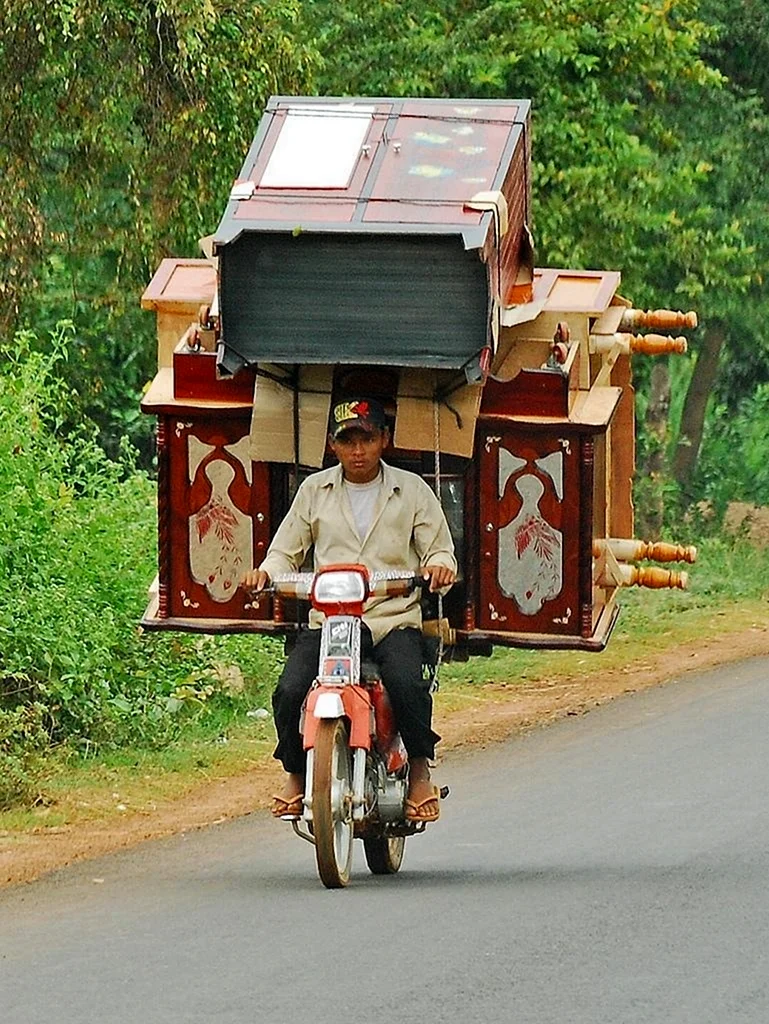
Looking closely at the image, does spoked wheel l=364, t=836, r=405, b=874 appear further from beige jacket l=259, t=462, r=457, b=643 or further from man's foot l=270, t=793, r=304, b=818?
beige jacket l=259, t=462, r=457, b=643

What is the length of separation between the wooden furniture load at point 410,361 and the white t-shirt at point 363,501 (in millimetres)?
295

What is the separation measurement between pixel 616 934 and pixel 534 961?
0.46 metres

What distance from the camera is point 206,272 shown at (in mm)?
8820

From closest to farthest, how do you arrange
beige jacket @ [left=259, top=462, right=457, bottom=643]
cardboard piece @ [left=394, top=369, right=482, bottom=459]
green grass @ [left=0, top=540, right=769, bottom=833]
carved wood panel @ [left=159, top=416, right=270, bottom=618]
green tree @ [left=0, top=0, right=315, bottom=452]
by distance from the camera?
beige jacket @ [left=259, top=462, right=457, bottom=643]
cardboard piece @ [left=394, top=369, right=482, bottom=459]
carved wood panel @ [left=159, top=416, right=270, bottom=618]
green grass @ [left=0, top=540, right=769, bottom=833]
green tree @ [left=0, top=0, right=315, bottom=452]

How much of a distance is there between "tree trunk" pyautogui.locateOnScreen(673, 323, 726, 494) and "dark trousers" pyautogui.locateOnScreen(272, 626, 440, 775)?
15149mm

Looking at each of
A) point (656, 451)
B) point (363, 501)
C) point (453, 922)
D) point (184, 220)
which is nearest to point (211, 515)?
point (363, 501)

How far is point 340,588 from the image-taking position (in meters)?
7.46

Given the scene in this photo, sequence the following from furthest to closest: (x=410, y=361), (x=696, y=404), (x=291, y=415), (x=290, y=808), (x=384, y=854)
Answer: (x=696, y=404)
(x=291, y=415)
(x=384, y=854)
(x=410, y=361)
(x=290, y=808)

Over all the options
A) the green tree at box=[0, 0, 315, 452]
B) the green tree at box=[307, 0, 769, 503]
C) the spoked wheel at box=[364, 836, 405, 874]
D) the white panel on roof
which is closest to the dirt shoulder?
the spoked wheel at box=[364, 836, 405, 874]

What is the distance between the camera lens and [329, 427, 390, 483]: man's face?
25.4ft

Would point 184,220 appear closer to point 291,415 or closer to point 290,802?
point 291,415

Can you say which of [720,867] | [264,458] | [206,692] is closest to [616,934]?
[720,867]

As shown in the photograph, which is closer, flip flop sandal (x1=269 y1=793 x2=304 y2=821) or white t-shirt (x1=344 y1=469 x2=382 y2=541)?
flip flop sandal (x1=269 y1=793 x2=304 y2=821)

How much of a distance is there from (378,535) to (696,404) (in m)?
16.6
